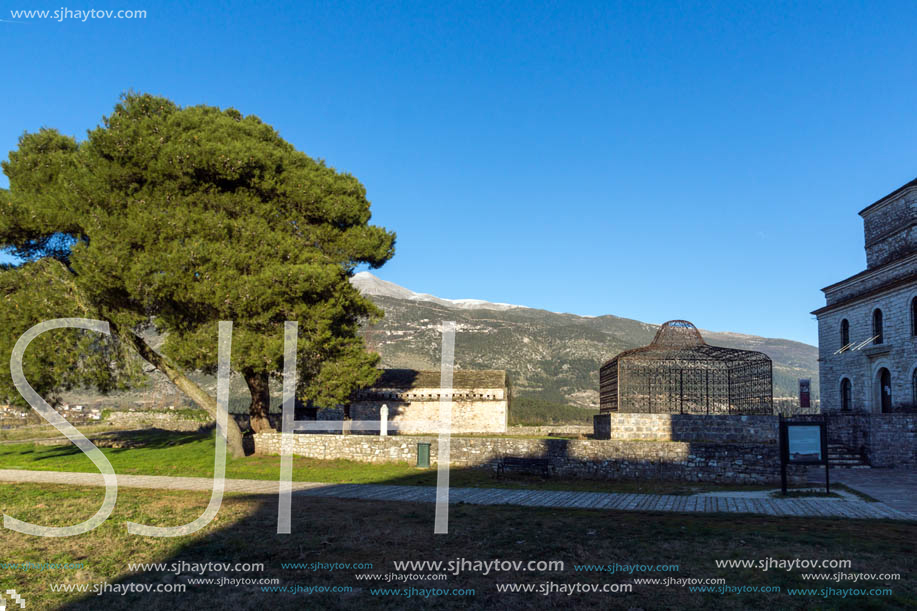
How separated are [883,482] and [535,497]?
37.4 feet

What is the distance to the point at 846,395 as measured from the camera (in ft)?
104

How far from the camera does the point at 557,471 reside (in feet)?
61.7

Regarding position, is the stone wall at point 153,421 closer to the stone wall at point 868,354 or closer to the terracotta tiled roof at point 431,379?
the terracotta tiled roof at point 431,379

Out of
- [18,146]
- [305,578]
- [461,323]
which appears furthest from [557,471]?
[461,323]

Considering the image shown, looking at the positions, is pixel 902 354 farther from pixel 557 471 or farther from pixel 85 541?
pixel 85 541

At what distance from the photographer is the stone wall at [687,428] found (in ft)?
72.3

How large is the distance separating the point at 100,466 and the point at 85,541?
517 inches

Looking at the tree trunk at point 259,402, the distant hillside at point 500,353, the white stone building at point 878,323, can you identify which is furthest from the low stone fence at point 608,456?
the distant hillside at point 500,353

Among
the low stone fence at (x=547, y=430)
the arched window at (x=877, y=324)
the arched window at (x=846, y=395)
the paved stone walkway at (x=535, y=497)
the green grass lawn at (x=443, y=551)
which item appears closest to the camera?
the green grass lawn at (x=443, y=551)

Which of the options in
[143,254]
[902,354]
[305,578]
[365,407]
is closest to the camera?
[305,578]

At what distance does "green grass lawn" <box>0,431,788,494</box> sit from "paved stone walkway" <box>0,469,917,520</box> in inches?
46.8

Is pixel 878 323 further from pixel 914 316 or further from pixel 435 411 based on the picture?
pixel 435 411

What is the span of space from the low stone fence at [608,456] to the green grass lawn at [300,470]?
0.44m

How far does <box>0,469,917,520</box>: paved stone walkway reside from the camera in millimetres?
12219
